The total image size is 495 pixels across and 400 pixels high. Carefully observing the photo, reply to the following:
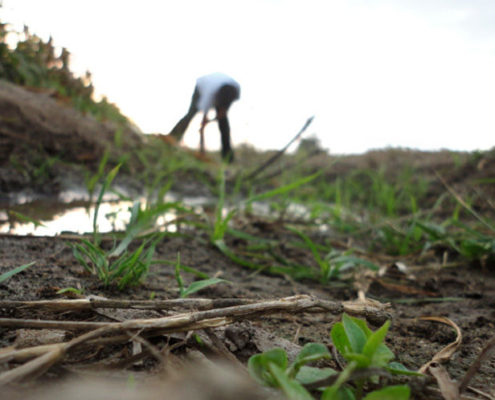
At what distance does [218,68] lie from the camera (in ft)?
3.86

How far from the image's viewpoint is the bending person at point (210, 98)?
1055 mm

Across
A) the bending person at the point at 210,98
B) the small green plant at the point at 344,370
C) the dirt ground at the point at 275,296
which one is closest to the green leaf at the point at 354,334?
the small green plant at the point at 344,370

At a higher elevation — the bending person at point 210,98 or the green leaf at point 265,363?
the bending person at point 210,98

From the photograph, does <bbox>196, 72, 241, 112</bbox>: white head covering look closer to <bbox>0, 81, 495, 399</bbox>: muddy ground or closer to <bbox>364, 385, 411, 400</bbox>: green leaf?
<bbox>0, 81, 495, 399</bbox>: muddy ground

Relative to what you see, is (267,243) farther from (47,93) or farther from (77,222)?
(47,93)

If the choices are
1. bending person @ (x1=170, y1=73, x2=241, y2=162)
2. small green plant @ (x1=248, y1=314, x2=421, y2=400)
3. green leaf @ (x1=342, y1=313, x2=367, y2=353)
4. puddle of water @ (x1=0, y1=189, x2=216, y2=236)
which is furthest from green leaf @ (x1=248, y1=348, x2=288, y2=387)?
puddle of water @ (x1=0, y1=189, x2=216, y2=236)

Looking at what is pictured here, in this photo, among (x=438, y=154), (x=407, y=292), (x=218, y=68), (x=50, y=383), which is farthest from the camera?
(x=438, y=154)

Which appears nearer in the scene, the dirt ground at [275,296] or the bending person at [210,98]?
the dirt ground at [275,296]

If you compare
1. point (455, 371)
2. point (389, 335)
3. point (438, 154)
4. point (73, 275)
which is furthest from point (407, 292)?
point (438, 154)

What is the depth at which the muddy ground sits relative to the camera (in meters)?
0.58

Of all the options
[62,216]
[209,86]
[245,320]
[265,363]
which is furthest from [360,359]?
[62,216]

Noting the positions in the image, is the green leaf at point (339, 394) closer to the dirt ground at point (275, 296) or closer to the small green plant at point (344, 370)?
the small green plant at point (344, 370)

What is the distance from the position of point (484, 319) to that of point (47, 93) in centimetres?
360

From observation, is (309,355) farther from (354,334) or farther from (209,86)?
(209,86)
